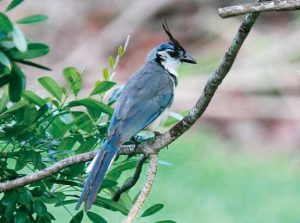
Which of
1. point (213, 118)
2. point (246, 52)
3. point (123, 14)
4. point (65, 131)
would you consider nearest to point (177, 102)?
point (213, 118)

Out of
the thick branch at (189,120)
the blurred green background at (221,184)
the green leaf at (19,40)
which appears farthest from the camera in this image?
the blurred green background at (221,184)

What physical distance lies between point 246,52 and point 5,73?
4.63 meters

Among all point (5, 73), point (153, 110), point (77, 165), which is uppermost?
point (5, 73)

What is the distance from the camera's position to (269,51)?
19.4 ft

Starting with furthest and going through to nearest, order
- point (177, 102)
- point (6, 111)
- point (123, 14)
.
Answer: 1. point (123, 14)
2. point (177, 102)
3. point (6, 111)

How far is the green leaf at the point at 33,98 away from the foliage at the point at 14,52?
23 centimetres

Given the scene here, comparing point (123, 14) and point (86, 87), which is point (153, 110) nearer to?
point (86, 87)

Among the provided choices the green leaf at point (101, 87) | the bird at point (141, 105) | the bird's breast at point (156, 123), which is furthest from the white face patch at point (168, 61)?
the green leaf at point (101, 87)

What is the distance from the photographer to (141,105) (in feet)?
8.25

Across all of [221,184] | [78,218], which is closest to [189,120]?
[78,218]

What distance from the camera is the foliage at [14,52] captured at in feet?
4.33

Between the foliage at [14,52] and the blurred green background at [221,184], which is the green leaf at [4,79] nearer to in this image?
the foliage at [14,52]

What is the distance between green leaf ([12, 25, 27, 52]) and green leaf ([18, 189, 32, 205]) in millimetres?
383

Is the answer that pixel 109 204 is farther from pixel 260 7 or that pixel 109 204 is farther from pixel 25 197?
pixel 260 7
